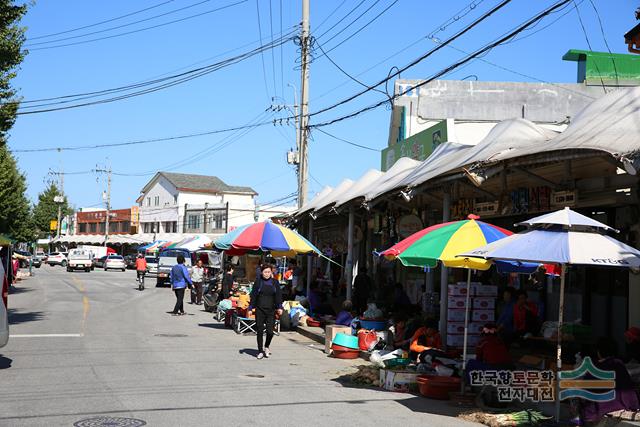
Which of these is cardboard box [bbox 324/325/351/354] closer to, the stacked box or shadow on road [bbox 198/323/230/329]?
the stacked box

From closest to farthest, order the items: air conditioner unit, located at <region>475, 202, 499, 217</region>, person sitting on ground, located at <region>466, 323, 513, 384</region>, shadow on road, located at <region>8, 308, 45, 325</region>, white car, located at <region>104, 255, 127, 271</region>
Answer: person sitting on ground, located at <region>466, 323, 513, 384</region>
air conditioner unit, located at <region>475, 202, 499, 217</region>
shadow on road, located at <region>8, 308, 45, 325</region>
white car, located at <region>104, 255, 127, 271</region>

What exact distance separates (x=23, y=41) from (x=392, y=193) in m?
11.0

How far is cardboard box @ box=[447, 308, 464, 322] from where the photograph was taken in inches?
524

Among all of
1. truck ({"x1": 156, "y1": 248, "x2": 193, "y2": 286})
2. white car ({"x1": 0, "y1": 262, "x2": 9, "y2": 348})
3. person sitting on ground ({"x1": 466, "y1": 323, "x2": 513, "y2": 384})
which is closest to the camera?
person sitting on ground ({"x1": 466, "y1": 323, "x2": 513, "y2": 384})

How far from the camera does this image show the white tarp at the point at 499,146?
38.2 ft

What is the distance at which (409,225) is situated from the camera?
18953 millimetres

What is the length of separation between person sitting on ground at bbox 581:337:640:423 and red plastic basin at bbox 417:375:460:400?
2.48 metres

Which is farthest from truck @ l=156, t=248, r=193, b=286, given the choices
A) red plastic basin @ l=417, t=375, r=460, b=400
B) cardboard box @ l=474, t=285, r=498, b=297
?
red plastic basin @ l=417, t=375, r=460, b=400

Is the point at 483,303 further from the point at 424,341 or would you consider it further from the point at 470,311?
the point at 424,341

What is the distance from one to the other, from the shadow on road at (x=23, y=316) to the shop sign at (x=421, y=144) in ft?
43.2

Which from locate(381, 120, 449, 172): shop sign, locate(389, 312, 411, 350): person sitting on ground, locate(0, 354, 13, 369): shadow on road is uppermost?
locate(381, 120, 449, 172): shop sign

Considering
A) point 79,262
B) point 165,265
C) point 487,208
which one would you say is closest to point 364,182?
point 487,208

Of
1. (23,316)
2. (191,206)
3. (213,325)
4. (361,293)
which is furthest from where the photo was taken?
(191,206)

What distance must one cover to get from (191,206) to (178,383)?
74.4 metres
